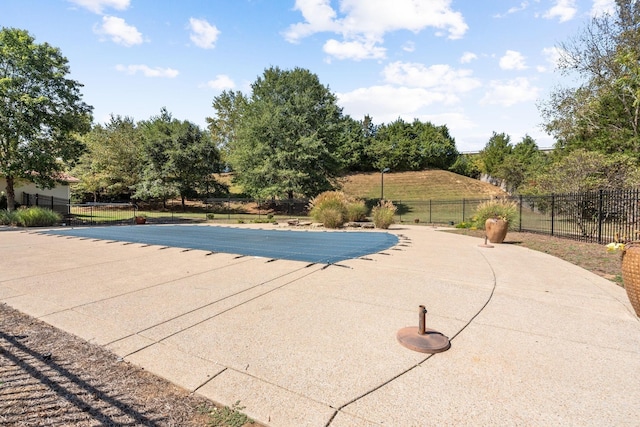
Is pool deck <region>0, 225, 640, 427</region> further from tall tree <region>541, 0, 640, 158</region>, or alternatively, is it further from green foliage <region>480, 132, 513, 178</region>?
green foliage <region>480, 132, 513, 178</region>

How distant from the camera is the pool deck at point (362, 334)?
2172mm

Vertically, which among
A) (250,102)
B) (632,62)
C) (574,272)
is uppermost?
(250,102)

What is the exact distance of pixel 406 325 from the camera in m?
3.50

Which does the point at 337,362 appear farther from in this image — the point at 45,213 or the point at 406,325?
the point at 45,213

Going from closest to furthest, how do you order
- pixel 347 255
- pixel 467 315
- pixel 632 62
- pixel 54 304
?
1. pixel 467 315
2. pixel 54 304
3. pixel 632 62
4. pixel 347 255

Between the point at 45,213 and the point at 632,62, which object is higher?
the point at 632,62

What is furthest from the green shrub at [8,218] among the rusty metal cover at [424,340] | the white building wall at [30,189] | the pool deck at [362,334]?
the rusty metal cover at [424,340]

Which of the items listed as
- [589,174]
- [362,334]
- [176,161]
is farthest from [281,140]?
[362,334]

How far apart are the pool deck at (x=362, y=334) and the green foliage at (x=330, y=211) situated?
→ 8.61 metres

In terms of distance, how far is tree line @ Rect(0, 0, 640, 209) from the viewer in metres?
16.6

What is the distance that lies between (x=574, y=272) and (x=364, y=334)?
5123 millimetres

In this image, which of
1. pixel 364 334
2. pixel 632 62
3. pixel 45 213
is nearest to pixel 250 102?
pixel 45 213

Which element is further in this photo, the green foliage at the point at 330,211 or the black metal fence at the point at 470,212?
the green foliage at the point at 330,211

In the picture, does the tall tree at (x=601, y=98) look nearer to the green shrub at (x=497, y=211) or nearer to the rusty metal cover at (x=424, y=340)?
the green shrub at (x=497, y=211)
